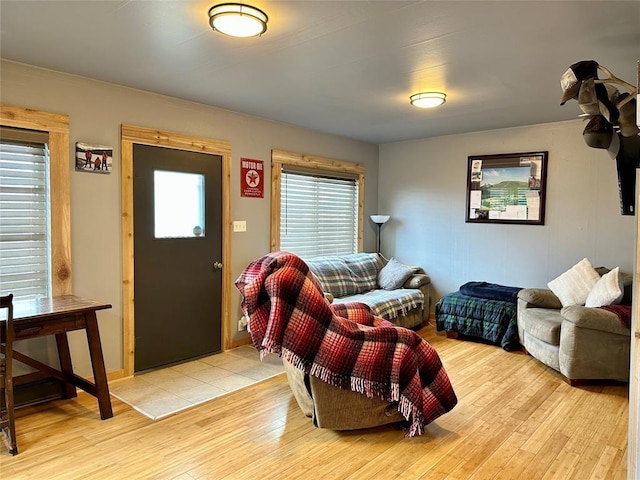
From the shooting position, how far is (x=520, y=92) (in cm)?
364

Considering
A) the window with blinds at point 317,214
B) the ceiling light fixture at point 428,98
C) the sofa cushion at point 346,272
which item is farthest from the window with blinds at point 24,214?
the ceiling light fixture at point 428,98

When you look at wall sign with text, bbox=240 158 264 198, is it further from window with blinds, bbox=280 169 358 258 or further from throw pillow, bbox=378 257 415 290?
throw pillow, bbox=378 257 415 290

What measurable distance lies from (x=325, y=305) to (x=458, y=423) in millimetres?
1281

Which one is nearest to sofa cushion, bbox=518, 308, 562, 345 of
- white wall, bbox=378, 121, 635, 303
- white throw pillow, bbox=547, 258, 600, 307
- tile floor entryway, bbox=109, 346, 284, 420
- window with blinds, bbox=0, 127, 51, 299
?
white throw pillow, bbox=547, 258, 600, 307

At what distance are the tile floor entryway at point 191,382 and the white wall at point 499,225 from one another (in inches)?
108

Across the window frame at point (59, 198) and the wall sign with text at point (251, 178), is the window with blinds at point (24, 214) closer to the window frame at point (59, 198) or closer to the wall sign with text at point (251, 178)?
the window frame at point (59, 198)

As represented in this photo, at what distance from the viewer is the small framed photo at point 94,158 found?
3.34 m

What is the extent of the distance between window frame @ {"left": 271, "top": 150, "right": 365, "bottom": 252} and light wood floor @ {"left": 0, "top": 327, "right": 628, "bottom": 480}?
6.59 feet

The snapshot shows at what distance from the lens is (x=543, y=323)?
395 cm

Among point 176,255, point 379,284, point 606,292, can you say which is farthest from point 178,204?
point 606,292

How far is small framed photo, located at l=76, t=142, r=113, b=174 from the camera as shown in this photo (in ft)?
10.9

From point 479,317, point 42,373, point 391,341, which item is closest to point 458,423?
point 391,341

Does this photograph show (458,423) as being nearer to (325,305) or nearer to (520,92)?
(325,305)

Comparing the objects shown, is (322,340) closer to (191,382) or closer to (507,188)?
(191,382)
